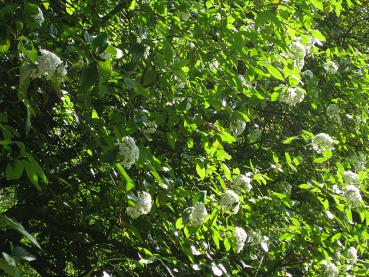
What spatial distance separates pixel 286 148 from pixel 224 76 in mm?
2046

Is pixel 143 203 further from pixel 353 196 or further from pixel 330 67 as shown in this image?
pixel 330 67

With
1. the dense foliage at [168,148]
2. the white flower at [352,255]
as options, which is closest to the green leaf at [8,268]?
the dense foliage at [168,148]

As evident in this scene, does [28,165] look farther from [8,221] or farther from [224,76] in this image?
[224,76]

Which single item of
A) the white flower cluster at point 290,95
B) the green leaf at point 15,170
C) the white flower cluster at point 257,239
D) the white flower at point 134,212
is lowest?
the white flower cluster at point 257,239

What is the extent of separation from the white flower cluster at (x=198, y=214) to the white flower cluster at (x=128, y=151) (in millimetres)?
808

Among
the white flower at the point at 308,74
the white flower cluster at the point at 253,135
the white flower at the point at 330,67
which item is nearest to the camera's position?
the white flower cluster at the point at 253,135

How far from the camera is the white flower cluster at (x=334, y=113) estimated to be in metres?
4.89

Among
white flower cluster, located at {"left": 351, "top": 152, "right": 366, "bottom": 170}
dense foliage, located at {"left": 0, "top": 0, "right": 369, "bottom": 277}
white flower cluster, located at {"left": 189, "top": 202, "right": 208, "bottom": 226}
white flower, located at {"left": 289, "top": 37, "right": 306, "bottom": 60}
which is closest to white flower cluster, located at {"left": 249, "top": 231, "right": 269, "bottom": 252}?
dense foliage, located at {"left": 0, "top": 0, "right": 369, "bottom": 277}

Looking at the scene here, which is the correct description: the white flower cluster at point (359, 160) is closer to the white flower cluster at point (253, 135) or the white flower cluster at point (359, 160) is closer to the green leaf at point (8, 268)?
the white flower cluster at point (253, 135)

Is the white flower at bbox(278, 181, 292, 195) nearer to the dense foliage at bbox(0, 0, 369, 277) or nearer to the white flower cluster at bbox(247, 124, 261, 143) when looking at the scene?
the dense foliage at bbox(0, 0, 369, 277)

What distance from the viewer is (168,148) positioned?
3.98 meters

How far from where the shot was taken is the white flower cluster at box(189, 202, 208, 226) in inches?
120

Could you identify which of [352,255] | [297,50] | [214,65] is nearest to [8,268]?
[214,65]

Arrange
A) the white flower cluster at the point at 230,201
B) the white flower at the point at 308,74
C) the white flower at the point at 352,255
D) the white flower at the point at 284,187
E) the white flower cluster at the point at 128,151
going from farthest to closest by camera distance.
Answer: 1. the white flower at the point at 308,74
2. the white flower at the point at 284,187
3. the white flower at the point at 352,255
4. the white flower cluster at the point at 230,201
5. the white flower cluster at the point at 128,151
